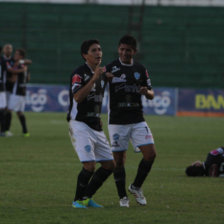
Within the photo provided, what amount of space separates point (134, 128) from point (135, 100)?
0.37 meters

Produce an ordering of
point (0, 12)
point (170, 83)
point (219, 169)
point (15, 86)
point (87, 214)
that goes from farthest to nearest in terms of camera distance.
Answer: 1. point (0, 12)
2. point (170, 83)
3. point (15, 86)
4. point (219, 169)
5. point (87, 214)

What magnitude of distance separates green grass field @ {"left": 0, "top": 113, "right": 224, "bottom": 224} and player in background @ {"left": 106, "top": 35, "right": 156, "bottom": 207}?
0.51 m

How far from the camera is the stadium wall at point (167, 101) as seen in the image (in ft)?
109

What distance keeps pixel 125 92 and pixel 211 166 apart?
3.34 m

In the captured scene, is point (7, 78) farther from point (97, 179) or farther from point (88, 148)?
point (88, 148)

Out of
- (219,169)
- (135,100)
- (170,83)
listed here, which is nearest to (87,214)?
(135,100)

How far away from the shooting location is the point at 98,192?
955 cm

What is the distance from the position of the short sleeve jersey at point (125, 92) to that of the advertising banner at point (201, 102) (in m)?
24.5

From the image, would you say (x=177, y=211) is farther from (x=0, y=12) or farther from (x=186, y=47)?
(x=0, y=12)

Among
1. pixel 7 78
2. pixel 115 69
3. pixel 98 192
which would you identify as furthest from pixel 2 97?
pixel 115 69

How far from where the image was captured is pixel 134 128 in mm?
8680

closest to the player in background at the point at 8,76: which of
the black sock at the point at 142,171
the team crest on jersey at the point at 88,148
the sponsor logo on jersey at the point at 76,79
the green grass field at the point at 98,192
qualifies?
the green grass field at the point at 98,192

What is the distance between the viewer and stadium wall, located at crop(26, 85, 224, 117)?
109 feet

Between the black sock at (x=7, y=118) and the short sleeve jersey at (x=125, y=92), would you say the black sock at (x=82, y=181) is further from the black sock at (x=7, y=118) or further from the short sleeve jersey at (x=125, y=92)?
the black sock at (x=7, y=118)
